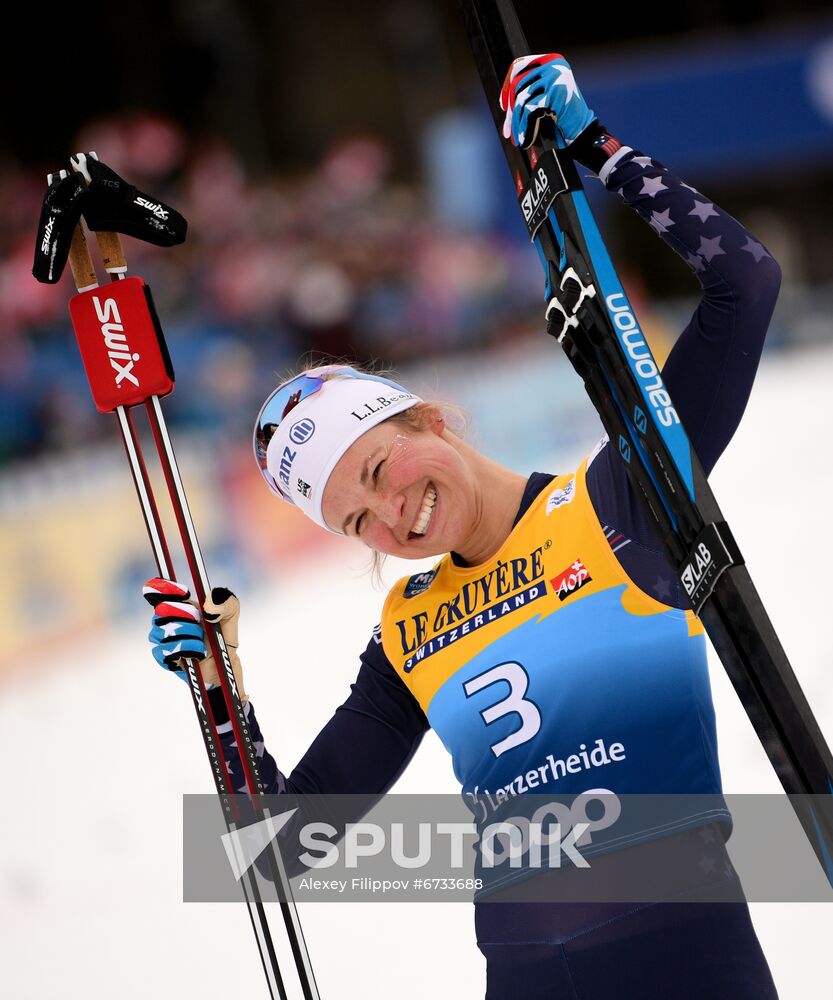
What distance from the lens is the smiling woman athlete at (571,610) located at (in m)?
1.57

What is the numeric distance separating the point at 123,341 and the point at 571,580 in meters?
0.79

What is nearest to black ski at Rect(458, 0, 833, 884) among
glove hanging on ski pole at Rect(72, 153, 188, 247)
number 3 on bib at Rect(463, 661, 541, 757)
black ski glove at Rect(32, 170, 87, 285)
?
number 3 on bib at Rect(463, 661, 541, 757)

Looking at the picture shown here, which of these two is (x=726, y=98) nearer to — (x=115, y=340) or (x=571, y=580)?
(x=115, y=340)

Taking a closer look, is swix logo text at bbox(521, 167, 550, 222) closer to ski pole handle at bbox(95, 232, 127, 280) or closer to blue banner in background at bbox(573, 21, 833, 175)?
ski pole handle at bbox(95, 232, 127, 280)

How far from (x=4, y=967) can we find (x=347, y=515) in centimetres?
200

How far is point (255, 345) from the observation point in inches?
340

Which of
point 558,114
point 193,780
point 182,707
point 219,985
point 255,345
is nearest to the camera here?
point 558,114

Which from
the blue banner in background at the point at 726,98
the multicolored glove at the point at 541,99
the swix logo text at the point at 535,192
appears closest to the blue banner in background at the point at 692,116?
the blue banner in background at the point at 726,98

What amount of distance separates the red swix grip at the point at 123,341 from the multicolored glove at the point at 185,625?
31 centimetres

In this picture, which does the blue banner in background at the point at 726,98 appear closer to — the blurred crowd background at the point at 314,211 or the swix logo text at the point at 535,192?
the blurred crowd background at the point at 314,211

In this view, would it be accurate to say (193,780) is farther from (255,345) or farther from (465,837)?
(255,345)

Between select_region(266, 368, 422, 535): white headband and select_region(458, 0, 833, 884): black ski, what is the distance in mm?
302

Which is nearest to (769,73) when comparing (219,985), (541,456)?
(541,456)

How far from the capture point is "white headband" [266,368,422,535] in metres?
1.78
